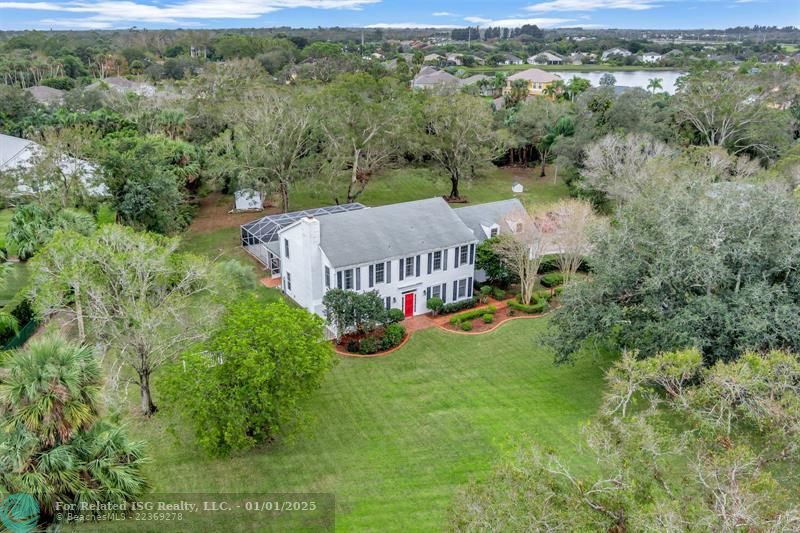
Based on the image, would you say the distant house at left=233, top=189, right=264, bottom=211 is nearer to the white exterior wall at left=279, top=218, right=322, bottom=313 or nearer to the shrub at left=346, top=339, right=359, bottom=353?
the white exterior wall at left=279, top=218, right=322, bottom=313

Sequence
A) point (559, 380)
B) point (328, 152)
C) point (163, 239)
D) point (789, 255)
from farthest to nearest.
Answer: point (328, 152) → point (559, 380) → point (163, 239) → point (789, 255)

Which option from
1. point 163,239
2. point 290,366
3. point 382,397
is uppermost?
point 163,239

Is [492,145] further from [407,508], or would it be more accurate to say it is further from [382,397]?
[407,508]

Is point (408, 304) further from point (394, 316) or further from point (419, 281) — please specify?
point (394, 316)

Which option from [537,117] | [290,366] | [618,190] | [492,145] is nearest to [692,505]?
[290,366]

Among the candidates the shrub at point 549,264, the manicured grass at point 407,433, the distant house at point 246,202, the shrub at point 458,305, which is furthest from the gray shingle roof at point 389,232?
the distant house at point 246,202

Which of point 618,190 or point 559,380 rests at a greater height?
point 618,190

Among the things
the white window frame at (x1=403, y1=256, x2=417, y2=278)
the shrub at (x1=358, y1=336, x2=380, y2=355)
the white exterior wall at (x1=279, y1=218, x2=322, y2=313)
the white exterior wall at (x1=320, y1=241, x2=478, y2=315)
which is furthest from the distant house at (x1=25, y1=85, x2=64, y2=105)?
the shrub at (x1=358, y1=336, x2=380, y2=355)
